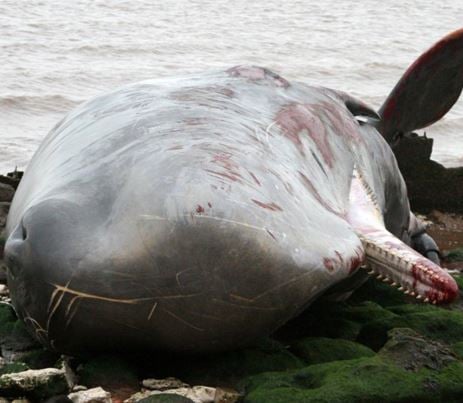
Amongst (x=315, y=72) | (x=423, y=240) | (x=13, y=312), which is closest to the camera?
(x=13, y=312)

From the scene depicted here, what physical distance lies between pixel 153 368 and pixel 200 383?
0.21 metres

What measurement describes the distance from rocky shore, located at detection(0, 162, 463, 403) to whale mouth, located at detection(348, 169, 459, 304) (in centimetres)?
21

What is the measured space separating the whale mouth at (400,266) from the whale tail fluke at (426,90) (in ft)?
8.21

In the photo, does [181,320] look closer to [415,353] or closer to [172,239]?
[172,239]

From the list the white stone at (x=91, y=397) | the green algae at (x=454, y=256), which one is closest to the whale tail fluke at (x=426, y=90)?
the green algae at (x=454, y=256)

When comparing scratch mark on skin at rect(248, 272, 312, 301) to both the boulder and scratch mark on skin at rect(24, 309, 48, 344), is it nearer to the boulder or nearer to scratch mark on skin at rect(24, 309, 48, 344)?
scratch mark on skin at rect(24, 309, 48, 344)

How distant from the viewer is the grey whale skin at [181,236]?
4684mm

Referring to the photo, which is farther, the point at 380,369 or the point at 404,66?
the point at 404,66

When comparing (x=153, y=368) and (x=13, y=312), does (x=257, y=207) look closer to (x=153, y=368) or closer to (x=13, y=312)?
(x=153, y=368)

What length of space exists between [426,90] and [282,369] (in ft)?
11.5

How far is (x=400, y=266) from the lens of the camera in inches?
216

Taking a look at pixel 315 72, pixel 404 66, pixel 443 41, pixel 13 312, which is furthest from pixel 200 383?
pixel 404 66

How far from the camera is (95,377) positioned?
4.83 meters

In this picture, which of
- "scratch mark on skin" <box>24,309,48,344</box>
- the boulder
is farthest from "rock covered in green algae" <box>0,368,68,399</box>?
the boulder
